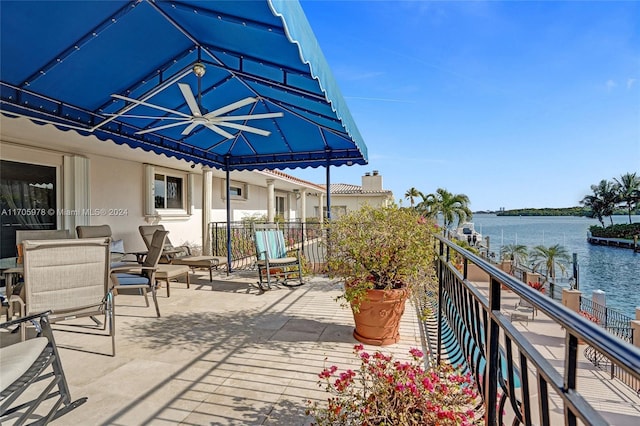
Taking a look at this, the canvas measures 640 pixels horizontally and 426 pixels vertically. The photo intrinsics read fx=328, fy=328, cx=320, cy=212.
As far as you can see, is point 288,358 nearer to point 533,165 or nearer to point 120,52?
point 120,52

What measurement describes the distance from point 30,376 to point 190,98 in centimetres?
276

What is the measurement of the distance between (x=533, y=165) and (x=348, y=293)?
43.1m

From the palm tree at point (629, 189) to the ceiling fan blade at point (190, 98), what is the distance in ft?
207

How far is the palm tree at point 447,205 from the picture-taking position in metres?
25.3

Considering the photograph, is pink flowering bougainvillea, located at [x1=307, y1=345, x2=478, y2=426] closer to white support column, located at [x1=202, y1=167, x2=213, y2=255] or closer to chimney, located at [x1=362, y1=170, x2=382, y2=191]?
white support column, located at [x1=202, y1=167, x2=213, y2=255]

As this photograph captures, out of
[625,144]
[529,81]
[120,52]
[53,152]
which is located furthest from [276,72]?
[625,144]

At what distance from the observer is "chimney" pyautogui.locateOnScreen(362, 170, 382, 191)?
19766 millimetres

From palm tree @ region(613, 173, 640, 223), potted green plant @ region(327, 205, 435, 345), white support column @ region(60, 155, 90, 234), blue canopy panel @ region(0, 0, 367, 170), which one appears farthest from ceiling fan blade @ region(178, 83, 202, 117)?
palm tree @ region(613, 173, 640, 223)

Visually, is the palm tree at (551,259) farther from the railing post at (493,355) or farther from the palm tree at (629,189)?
the palm tree at (629,189)

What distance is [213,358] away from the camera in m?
2.84

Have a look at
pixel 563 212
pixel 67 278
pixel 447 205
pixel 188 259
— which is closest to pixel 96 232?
pixel 188 259

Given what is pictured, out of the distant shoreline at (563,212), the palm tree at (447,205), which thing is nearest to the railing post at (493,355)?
the palm tree at (447,205)

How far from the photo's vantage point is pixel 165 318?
392cm

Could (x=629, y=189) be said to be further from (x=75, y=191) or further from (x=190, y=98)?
(x=75, y=191)
